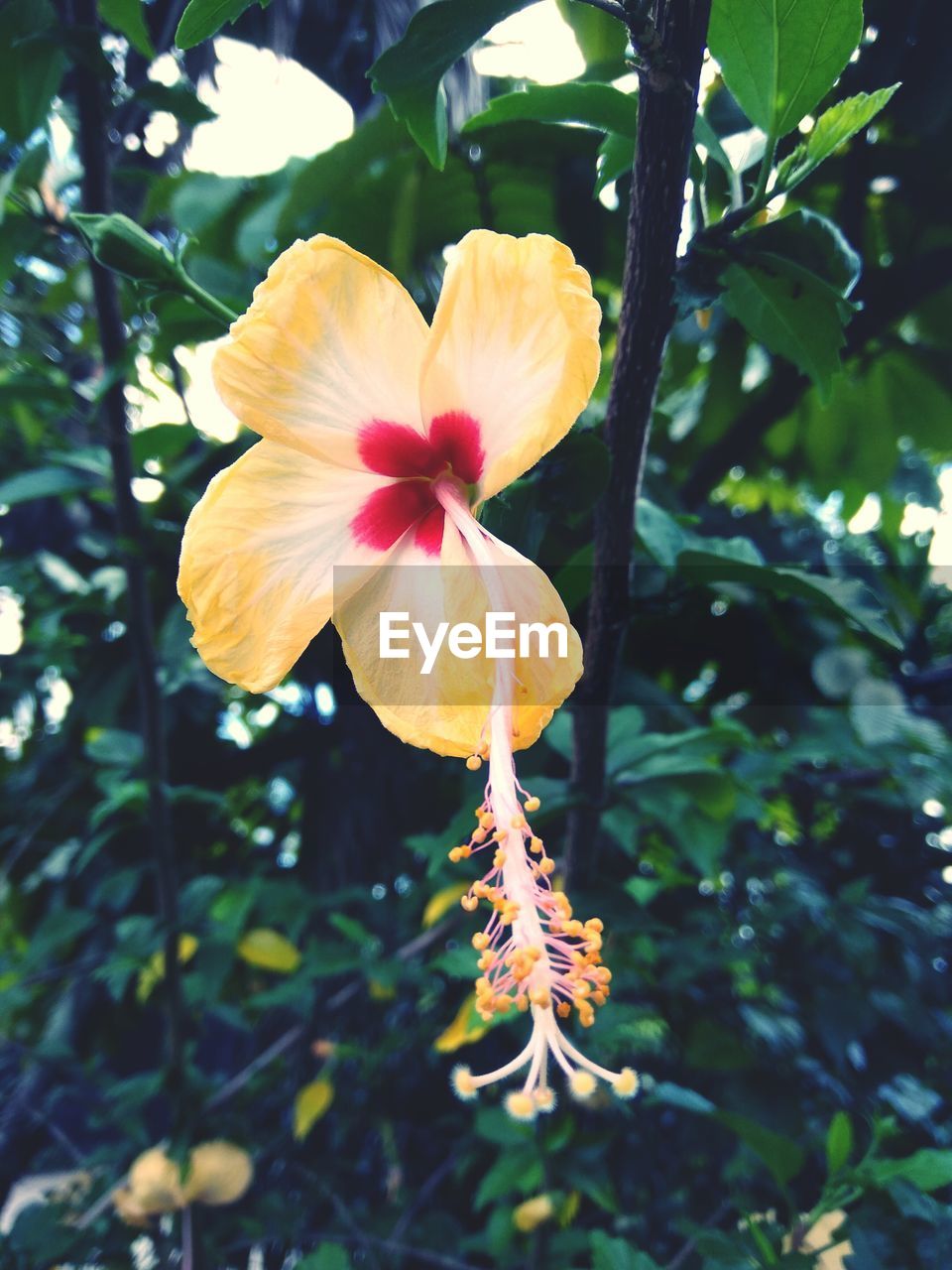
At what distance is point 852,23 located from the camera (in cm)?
49

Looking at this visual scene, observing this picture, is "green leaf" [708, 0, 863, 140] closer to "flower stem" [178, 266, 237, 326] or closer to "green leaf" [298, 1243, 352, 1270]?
"flower stem" [178, 266, 237, 326]

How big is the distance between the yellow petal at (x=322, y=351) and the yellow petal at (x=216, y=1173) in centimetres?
93

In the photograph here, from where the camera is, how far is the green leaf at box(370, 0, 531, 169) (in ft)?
1.56

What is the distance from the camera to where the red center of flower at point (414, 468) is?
51cm

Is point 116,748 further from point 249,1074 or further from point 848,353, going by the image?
point 848,353

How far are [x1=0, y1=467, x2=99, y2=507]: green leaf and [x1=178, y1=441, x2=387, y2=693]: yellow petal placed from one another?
59 cm

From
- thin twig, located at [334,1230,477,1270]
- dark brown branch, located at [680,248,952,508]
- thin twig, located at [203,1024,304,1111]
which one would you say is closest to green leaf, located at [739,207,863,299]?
dark brown branch, located at [680,248,952,508]

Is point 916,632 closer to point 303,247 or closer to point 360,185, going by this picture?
point 360,185

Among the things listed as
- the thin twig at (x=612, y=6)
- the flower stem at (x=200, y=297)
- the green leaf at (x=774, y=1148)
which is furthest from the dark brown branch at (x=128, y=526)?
the green leaf at (x=774, y=1148)

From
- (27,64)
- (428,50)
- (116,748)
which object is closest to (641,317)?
(428,50)

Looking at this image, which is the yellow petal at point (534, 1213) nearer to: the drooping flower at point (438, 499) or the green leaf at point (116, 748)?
the drooping flower at point (438, 499)

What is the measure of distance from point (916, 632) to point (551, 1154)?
1.06 meters

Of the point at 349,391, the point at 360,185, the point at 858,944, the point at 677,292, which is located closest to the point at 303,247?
the point at 349,391

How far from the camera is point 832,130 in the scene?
18.6 inches
